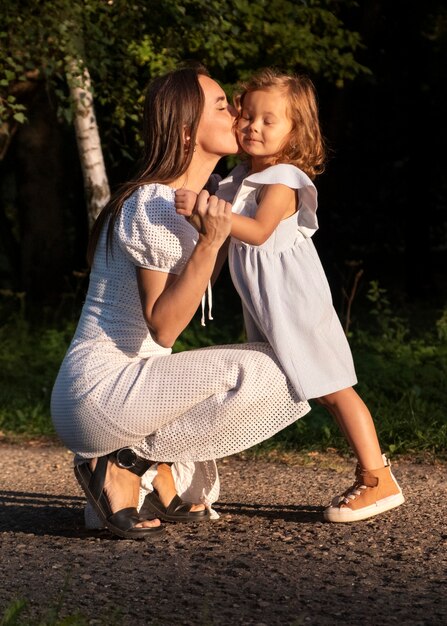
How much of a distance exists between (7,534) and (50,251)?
1087 cm

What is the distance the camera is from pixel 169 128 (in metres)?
4.52

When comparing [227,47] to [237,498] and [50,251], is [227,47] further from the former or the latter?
[237,498]

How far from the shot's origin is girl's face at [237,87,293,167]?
4.61 metres

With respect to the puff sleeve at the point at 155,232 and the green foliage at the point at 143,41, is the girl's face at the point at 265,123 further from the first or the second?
the green foliage at the point at 143,41

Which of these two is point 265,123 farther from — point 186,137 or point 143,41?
point 143,41

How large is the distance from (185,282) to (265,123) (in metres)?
0.75

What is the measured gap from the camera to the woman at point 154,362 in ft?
14.5

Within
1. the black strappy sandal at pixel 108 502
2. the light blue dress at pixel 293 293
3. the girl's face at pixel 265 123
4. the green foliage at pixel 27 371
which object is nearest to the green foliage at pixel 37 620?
the black strappy sandal at pixel 108 502

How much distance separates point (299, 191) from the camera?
4.66m

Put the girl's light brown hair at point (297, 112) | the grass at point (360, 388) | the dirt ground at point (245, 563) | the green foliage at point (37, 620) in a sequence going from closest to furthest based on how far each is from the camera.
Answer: the green foliage at point (37, 620) < the dirt ground at point (245, 563) < the girl's light brown hair at point (297, 112) < the grass at point (360, 388)

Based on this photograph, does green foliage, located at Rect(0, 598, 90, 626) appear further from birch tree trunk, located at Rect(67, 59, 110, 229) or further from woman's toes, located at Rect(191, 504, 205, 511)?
birch tree trunk, located at Rect(67, 59, 110, 229)

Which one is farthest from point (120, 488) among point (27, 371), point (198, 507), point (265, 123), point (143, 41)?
point (143, 41)

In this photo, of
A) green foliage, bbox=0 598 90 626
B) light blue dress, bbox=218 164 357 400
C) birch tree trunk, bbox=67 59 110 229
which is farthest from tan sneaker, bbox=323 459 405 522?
birch tree trunk, bbox=67 59 110 229

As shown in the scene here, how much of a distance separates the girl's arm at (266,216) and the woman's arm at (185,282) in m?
0.13
